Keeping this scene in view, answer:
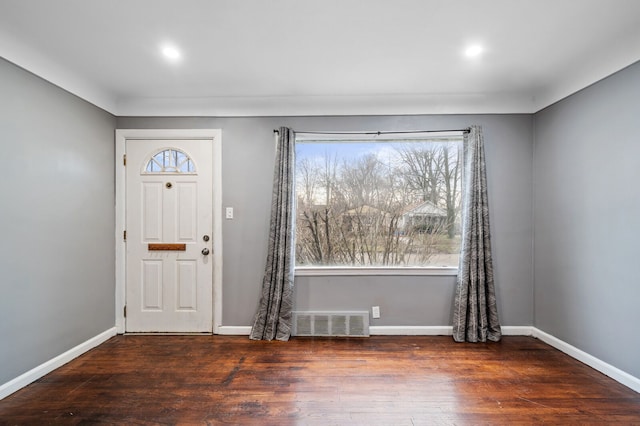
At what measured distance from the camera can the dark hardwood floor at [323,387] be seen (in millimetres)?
1823

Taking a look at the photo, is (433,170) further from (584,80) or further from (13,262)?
(13,262)

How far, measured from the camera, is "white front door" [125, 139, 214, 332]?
3090 millimetres

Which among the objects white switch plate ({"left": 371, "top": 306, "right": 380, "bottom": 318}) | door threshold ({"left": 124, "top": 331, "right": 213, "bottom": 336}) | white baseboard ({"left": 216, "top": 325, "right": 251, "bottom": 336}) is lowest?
door threshold ({"left": 124, "top": 331, "right": 213, "bottom": 336})

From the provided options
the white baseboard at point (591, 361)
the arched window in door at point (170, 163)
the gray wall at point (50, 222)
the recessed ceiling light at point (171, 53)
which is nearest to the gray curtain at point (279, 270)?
the arched window in door at point (170, 163)

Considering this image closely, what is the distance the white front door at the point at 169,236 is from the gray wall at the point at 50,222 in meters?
0.23

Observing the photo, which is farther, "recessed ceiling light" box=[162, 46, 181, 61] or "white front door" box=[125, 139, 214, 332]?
"white front door" box=[125, 139, 214, 332]

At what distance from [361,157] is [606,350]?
2592 millimetres

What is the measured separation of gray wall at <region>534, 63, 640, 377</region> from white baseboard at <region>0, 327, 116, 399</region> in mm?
4331

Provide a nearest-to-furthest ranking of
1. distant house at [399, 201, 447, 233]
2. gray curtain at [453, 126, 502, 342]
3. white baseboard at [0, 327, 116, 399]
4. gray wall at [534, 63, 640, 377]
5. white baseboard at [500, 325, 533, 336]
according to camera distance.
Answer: white baseboard at [0, 327, 116, 399]
gray wall at [534, 63, 640, 377]
gray curtain at [453, 126, 502, 342]
white baseboard at [500, 325, 533, 336]
distant house at [399, 201, 447, 233]

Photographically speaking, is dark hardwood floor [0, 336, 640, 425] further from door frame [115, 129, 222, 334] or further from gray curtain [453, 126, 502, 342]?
door frame [115, 129, 222, 334]

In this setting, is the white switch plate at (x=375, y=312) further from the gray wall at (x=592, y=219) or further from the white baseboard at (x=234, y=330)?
the gray wall at (x=592, y=219)

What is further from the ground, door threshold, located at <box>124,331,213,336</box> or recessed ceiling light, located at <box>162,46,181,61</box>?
recessed ceiling light, located at <box>162,46,181,61</box>

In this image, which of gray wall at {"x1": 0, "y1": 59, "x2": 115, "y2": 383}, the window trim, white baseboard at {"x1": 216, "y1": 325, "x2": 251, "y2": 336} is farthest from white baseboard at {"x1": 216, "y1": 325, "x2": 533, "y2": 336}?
gray wall at {"x1": 0, "y1": 59, "x2": 115, "y2": 383}

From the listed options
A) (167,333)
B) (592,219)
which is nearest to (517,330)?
(592,219)
